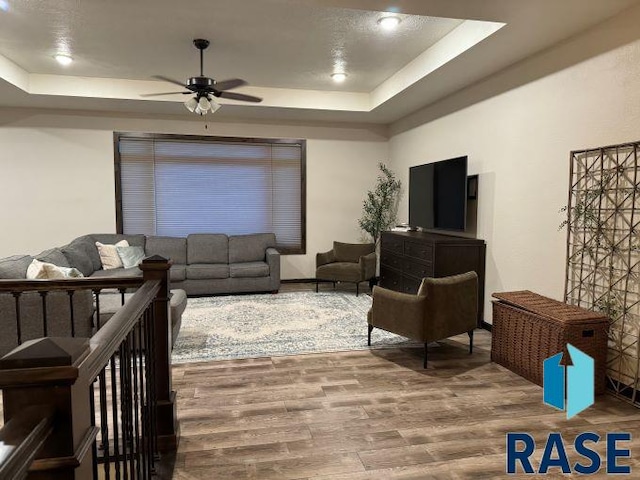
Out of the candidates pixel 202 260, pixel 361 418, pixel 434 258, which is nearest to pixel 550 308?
pixel 434 258

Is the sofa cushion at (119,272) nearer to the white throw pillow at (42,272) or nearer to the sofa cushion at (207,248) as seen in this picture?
the sofa cushion at (207,248)

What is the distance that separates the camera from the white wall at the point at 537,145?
122 inches

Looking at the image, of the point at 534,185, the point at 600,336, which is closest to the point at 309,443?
the point at 600,336

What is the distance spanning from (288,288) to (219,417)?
4082 millimetres

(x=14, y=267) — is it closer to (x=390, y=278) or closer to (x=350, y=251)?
(x=390, y=278)

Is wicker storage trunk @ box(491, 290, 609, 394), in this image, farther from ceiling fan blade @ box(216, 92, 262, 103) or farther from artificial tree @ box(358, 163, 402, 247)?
artificial tree @ box(358, 163, 402, 247)

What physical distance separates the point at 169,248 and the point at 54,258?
210cm

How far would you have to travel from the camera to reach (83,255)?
529cm

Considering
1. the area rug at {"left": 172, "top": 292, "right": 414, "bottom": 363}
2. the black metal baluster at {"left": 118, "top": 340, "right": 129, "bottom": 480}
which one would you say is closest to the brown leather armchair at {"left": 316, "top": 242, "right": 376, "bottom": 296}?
the area rug at {"left": 172, "top": 292, "right": 414, "bottom": 363}

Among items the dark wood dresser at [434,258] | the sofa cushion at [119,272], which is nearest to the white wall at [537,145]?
the dark wood dresser at [434,258]

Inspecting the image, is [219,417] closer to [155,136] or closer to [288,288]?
[288,288]

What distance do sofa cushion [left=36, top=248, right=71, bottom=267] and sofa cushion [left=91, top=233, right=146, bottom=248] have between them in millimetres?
1387

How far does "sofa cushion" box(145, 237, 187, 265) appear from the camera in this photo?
20.8 feet

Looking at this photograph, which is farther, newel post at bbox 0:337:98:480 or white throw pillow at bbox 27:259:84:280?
white throw pillow at bbox 27:259:84:280
